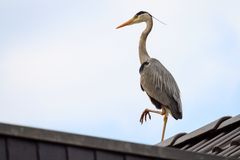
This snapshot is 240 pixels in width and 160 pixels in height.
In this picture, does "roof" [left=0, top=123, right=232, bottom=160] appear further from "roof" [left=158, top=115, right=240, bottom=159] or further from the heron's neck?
the heron's neck

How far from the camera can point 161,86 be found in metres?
19.8

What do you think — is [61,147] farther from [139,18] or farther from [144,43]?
[139,18]

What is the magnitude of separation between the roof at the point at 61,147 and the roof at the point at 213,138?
303cm

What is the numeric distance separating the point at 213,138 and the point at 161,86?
5500 mm

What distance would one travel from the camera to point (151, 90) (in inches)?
795

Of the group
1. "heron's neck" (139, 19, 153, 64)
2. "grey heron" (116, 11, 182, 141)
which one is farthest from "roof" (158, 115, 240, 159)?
"heron's neck" (139, 19, 153, 64)

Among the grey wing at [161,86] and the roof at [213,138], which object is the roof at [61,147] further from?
the grey wing at [161,86]

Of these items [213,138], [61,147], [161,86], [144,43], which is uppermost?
[144,43]

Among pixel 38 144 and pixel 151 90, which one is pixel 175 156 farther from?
pixel 151 90

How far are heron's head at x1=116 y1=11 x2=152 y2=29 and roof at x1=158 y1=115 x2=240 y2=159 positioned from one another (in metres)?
6.11

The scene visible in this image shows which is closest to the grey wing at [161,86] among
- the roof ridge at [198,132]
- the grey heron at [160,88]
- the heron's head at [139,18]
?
the grey heron at [160,88]

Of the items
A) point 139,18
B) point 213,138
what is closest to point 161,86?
point 139,18

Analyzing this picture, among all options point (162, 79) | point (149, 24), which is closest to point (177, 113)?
point (162, 79)

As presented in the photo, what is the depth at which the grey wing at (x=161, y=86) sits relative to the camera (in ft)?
63.5
